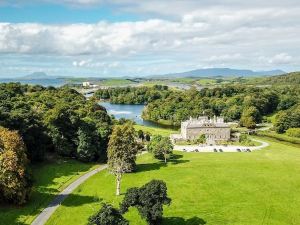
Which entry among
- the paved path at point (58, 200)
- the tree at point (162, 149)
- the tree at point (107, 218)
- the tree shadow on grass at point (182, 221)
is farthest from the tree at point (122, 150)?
the tree at point (107, 218)

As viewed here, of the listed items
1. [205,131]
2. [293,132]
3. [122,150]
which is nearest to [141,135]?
[205,131]

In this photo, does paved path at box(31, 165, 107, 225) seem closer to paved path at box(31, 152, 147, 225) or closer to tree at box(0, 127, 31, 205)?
paved path at box(31, 152, 147, 225)

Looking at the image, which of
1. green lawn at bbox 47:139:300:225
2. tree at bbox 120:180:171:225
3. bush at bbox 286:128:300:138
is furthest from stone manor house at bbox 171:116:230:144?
tree at bbox 120:180:171:225

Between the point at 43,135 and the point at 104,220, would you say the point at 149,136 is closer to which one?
the point at 43,135

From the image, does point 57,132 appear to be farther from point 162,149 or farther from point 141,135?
point 141,135

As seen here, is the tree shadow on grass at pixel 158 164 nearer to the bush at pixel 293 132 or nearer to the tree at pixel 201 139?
the tree at pixel 201 139

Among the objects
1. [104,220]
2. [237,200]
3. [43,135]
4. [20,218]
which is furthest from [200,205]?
[43,135]
